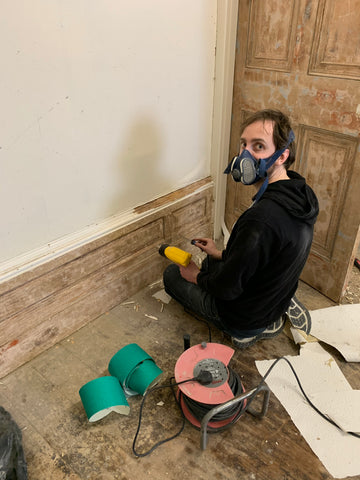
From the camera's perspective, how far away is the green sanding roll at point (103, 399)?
1.49m

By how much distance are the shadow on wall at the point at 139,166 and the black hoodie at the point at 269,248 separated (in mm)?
732

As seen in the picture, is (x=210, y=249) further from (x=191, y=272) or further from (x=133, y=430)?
(x=133, y=430)

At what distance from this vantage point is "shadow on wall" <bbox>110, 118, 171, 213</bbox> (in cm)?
193

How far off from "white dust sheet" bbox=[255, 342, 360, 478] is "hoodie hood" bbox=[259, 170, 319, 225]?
0.77m

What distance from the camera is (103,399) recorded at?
4.91ft

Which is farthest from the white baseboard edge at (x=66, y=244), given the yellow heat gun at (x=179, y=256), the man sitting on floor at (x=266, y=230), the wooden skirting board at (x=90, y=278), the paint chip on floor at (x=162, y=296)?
the man sitting on floor at (x=266, y=230)

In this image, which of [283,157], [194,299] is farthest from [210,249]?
[283,157]

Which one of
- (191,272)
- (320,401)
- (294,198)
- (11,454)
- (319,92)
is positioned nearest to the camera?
(11,454)

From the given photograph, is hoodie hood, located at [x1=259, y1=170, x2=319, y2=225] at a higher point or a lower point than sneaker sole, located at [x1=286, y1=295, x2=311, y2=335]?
higher

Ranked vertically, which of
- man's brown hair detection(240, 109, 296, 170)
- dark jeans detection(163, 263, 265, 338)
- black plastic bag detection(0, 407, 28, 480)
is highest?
man's brown hair detection(240, 109, 296, 170)

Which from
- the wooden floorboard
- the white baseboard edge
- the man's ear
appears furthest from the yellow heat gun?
the man's ear

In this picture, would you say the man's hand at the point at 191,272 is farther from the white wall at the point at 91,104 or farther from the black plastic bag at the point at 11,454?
the black plastic bag at the point at 11,454

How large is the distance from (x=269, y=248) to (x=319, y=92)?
3.34 feet

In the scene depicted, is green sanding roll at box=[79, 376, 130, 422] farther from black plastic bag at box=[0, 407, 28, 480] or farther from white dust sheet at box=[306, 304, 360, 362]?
white dust sheet at box=[306, 304, 360, 362]
